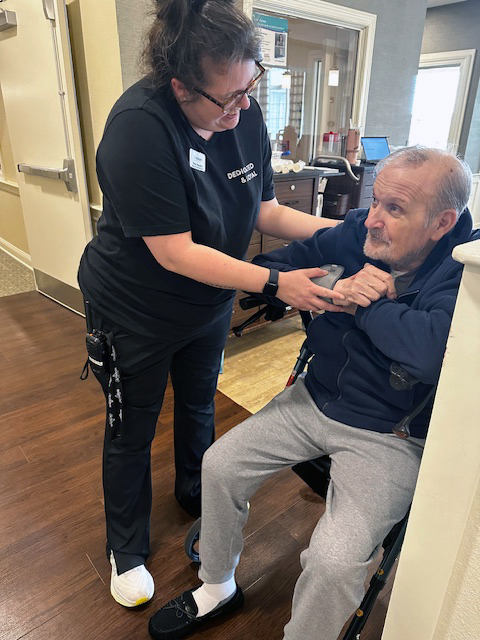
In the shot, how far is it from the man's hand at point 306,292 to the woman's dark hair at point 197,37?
1.44 ft

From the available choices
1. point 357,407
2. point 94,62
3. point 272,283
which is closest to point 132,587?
point 357,407

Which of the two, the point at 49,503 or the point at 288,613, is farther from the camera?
the point at 49,503

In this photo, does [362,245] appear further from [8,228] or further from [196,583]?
[8,228]

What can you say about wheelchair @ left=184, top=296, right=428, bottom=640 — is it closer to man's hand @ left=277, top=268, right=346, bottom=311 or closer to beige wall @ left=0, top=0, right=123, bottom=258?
man's hand @ left=277, top=268, right=346, bottom=311

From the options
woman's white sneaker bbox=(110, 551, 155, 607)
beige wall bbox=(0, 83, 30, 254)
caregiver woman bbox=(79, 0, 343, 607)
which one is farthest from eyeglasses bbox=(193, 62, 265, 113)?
beige wall bbox=(0, 83, 30, 254)

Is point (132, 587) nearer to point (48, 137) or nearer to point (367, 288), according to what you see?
point (367, 288)

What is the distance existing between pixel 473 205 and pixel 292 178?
402 centimetres

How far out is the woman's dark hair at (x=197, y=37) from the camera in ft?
2.81

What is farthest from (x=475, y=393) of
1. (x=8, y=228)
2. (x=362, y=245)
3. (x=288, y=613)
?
(x=8, y=228)

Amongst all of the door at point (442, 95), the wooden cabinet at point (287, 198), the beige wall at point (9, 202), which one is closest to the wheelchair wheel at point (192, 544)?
the wooden cabinet at point (287, 198)

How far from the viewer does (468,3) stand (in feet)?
16.5

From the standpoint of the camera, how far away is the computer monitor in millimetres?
3413

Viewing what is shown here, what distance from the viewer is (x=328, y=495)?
0.99m

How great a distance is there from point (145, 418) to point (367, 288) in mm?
666
